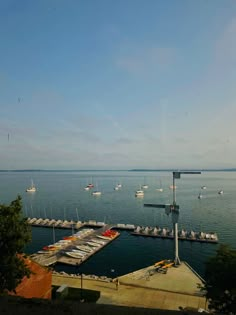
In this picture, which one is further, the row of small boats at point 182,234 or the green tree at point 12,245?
the row of small boats at point 182,234

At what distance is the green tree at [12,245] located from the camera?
2122 cm

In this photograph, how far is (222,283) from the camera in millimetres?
22422

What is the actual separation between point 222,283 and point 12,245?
15927 mm

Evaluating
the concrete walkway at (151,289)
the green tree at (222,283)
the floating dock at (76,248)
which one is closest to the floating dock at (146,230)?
the floating dock at (76,248)

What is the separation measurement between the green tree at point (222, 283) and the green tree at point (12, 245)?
1396 cm

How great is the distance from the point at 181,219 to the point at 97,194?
76432 millimetres

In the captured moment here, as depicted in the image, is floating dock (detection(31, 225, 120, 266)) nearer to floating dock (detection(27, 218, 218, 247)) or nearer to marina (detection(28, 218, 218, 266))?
marina (detection(28, 218, 218, 266))

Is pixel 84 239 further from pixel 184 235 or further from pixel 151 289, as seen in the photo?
pixel 151 289

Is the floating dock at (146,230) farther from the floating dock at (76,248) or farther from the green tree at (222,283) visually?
the green tree at (222,283)

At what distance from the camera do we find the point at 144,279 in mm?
44188

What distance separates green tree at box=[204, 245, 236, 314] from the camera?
21358 mm

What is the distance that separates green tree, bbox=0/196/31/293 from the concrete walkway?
49.1 ft

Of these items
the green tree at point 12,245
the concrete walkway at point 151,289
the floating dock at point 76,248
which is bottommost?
the floating dock at point 76,248

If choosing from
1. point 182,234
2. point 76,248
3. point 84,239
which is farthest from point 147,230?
point 76,248
